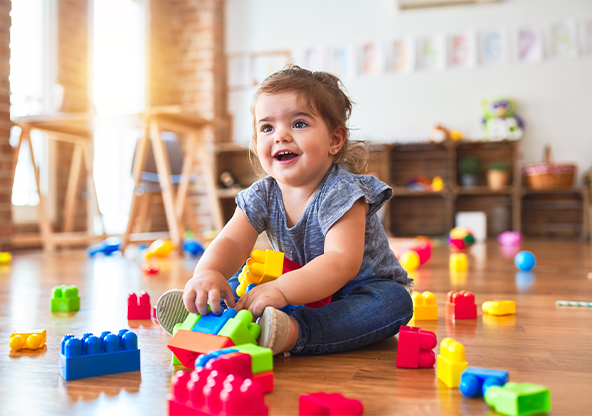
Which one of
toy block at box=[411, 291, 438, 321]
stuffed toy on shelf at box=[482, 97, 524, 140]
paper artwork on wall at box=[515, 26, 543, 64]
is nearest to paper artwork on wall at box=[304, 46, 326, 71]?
stuffed toy on shelf at box=[482, 97, 524, 140]

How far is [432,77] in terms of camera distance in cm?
427

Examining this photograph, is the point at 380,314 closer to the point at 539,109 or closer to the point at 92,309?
the point at 92,309

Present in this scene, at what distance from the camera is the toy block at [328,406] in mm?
471

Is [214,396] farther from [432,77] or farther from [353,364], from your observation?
A: [432,77]

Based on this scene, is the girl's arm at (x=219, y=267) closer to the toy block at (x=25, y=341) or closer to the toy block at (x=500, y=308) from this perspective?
the toy block at (x=25, y=341)

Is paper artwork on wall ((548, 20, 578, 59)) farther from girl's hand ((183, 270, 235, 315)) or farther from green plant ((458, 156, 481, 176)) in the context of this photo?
girl's hand ((183, 270, 235, 315))

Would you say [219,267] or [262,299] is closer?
[262,299]

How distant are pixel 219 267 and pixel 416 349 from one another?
325 millimetres

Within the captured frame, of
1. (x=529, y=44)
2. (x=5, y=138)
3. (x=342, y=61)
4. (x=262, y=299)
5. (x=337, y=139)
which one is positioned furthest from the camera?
(x=342, y=61)

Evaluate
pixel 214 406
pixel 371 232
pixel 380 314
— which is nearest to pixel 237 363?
pixel 214 406

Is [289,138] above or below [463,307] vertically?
above

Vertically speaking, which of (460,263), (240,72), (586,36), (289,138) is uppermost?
(586,36)

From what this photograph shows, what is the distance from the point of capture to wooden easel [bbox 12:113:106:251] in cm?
252

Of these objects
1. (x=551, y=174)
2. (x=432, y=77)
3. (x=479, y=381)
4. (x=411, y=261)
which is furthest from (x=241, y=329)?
(x=432, y=77)
